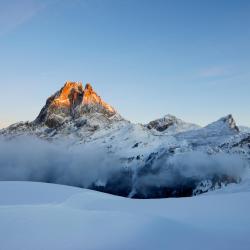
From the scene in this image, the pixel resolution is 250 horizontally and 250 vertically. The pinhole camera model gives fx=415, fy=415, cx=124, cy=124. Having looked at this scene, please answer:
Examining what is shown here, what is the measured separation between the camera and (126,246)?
32.2 ft

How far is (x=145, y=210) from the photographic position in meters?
12.9

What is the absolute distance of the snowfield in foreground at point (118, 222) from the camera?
32.4 ft

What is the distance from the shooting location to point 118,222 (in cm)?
1127

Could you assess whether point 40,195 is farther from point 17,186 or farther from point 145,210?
point 145,210

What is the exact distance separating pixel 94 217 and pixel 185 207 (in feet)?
10.8

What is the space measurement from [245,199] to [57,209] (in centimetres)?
622

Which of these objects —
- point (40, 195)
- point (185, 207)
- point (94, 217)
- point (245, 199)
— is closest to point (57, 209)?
point (94, 217)

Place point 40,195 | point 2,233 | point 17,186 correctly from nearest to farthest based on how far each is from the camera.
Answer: point 2,233, point 40,195, point 17,186

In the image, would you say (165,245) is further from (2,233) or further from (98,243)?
(2,233)

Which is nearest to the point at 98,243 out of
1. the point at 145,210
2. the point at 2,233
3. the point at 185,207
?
the point at 2,233

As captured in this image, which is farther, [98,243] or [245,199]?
[245,199]

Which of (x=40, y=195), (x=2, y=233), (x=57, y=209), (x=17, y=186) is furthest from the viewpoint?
(x=17, y=186)

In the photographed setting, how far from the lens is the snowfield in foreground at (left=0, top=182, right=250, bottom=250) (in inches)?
389

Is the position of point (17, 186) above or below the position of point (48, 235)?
above
